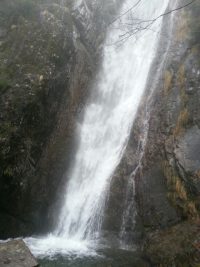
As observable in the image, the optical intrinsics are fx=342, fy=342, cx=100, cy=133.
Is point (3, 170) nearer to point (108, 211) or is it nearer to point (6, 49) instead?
point (108, 211)

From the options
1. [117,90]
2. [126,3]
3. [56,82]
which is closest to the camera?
[56,82]

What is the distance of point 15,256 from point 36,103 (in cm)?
570

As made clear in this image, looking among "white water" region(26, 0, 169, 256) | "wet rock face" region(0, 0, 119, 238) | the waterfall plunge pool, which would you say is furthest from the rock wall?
"wet rock face" region(0, 0, 119, 238)

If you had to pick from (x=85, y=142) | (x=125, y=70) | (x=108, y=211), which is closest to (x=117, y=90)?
(x=125, y=70)

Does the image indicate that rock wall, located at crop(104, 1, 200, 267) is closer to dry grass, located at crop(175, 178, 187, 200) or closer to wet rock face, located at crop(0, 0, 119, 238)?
dry grass, located at crop(175, 178, 187, 200)

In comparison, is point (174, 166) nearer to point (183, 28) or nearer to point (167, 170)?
point (167, 170)

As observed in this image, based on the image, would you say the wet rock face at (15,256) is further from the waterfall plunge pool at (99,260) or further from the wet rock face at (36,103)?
the wet rock face at (36,103)

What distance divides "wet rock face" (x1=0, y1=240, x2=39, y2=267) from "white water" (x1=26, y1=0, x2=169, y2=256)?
8.17ft

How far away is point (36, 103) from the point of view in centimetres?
1120

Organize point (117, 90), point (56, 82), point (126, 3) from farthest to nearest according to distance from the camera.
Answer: point (126, 3) → point (117, 90) → point (56, 82)

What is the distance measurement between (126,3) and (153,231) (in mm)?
12834

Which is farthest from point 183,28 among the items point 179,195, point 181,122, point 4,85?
point 4,85

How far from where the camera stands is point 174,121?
10.9 meters

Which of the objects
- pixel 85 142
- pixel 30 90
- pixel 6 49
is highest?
pixel 6 49
